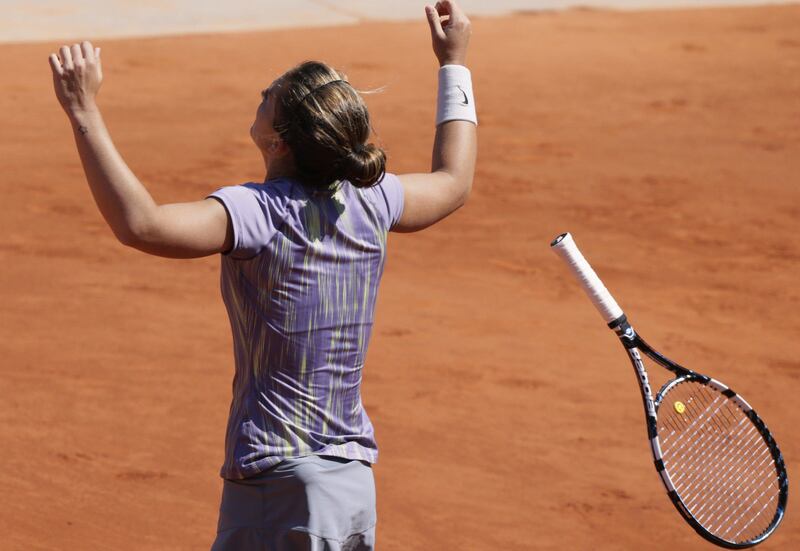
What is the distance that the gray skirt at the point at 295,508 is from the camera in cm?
262

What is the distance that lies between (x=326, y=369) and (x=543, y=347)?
5120 mm

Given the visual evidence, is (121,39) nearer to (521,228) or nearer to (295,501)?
(521,228)

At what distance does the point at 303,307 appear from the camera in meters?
2.61

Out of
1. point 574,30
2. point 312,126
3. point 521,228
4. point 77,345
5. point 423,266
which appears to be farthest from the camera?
point 574,30

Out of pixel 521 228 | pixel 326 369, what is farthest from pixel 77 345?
pixel 326 369

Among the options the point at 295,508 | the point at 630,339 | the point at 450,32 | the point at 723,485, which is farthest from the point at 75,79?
the point at 723,485

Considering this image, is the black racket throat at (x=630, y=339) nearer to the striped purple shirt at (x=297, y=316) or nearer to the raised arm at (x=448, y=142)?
the raised arm at (x=448, y=142)

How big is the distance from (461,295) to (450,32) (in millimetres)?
5431

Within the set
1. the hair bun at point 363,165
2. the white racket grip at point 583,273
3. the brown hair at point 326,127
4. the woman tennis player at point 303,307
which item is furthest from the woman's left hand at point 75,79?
the white racket grip at point 583,273

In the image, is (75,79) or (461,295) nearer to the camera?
(75,79)

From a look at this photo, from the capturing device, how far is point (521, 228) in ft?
33.1

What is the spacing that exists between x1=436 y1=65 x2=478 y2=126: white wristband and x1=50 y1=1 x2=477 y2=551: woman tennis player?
0.40m

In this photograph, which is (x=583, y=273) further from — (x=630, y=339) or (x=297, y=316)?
(x=297, y=316)

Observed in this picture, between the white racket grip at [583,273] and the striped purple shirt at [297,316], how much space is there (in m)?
0.95
